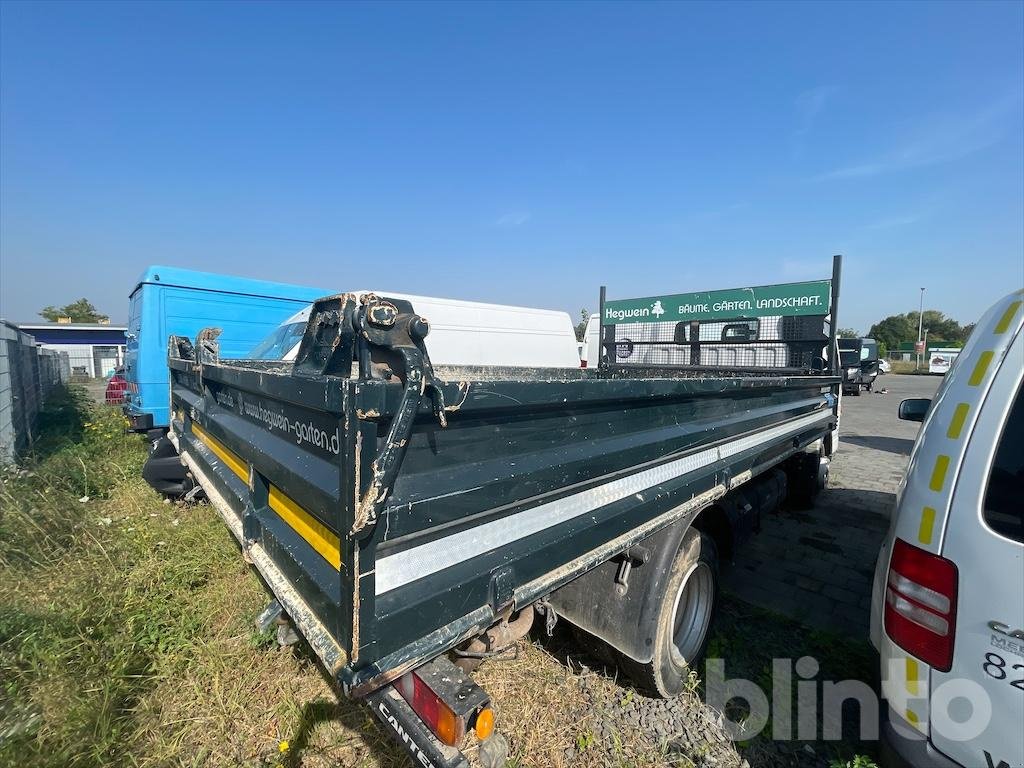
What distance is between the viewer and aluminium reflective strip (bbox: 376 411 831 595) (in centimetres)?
130

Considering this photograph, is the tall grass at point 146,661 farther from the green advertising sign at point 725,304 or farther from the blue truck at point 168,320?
the green advertising sign at point 725,304

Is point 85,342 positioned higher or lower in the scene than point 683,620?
higher

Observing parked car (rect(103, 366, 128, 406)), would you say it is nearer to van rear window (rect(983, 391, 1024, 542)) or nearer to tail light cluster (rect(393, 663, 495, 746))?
tail light cluster (rect(393, 663, 495, 746))

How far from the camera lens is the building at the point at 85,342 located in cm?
2936

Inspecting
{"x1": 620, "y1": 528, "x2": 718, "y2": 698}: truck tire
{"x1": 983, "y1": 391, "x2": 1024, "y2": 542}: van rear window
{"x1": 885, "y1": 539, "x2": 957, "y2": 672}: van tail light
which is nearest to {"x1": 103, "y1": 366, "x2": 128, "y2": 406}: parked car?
{"x1": 620, "y1": 528, "x2": 718, "y2": 698}: truck tire

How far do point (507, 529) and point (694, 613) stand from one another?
6.17 feet

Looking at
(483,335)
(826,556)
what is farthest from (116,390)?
(826,556)

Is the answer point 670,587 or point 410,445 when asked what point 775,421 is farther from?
point 410,445

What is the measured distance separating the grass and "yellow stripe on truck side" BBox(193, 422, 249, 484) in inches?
39.2

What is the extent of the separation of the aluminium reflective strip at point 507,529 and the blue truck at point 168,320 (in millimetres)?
4845

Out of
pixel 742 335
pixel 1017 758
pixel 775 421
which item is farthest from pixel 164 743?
pixel 742 335

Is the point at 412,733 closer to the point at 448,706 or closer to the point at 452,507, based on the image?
the point at 448,706

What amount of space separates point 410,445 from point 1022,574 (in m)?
1.74

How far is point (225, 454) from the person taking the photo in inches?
107
